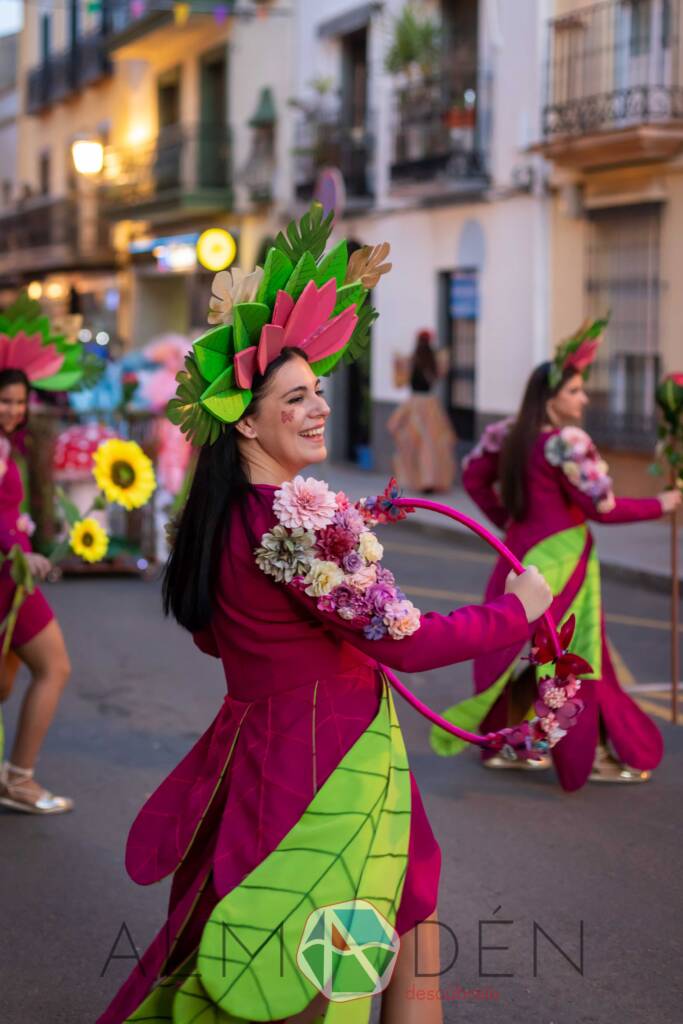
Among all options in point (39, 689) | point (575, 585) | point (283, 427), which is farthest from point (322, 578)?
point (575, 585)

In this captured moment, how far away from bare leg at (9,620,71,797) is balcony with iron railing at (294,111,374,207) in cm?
1745

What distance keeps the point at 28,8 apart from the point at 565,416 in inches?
1554

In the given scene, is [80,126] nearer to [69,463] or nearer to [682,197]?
[682,197]

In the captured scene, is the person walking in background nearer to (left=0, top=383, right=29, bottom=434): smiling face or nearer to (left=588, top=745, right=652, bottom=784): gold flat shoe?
(left=588, top=745, right=652, bottom=784): gold flat shoe

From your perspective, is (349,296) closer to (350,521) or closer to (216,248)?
(350,521)

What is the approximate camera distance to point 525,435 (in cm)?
660

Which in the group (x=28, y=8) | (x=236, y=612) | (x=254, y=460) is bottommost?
(x=236, y=612)

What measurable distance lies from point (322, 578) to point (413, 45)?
1802 centimetres

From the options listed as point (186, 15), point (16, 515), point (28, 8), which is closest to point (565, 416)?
point (16, 515)

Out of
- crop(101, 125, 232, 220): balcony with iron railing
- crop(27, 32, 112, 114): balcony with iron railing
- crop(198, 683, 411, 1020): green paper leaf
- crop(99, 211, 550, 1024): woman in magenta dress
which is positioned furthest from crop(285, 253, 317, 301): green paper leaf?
crop(27, 32, 112, 114): balcony with iron railing

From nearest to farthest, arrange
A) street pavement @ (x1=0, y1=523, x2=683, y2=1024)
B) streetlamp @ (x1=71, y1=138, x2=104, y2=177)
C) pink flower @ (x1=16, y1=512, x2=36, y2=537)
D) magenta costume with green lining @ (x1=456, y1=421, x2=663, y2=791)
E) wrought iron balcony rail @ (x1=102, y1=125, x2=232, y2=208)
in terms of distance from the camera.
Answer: street pavement @ (x1=0, y1=523, x2=683, y2=1024)
pink flower @ (x1=16, y1=512, x2=36, y2=537)
magenta costume with green lining @ (x1=456, y1=421, x2=663, y2=791)
streetlamp @ (x1=71, y1=138, x2=104, y2=177)
wrought iron balcony rail @ (x1=102, y1=125, x2=232, y2=208)

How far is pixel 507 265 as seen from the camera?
19.4 meters

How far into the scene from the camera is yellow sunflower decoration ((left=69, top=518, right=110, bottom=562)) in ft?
19.9

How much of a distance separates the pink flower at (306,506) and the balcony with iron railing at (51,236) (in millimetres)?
32680
